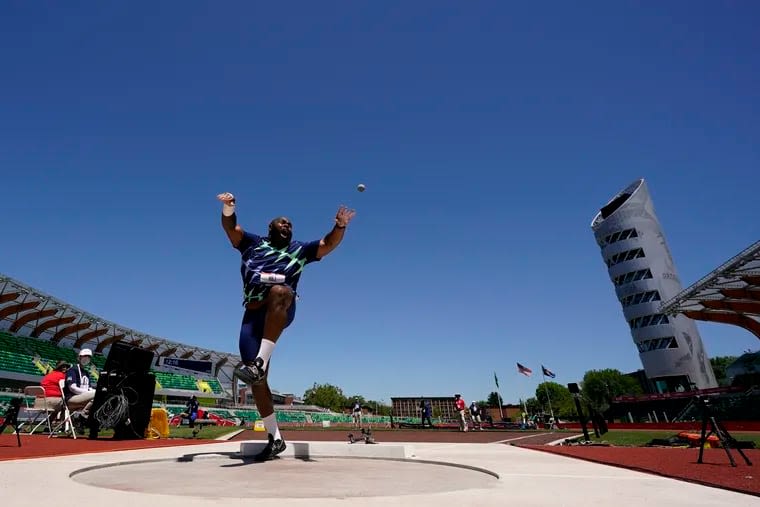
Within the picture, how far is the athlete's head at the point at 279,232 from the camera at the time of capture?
5.79 m

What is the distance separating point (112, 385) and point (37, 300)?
42.8 meters

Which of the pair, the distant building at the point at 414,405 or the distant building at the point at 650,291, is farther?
the distant building at the point at 414,405

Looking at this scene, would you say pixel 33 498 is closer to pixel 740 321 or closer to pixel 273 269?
pixel 273 269

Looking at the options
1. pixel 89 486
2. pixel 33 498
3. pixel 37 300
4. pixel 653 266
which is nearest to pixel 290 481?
pixel 89 486

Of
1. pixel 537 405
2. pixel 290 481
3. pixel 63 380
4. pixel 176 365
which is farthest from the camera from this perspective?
pixel 537 405

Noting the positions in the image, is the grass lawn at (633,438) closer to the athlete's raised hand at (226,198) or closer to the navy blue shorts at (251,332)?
the navy blue shorts at (251,332)

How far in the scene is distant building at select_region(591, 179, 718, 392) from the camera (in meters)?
64.8

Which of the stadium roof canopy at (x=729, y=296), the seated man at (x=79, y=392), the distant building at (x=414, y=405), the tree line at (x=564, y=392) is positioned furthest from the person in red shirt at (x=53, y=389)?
the distant building at (x=414, y=405)

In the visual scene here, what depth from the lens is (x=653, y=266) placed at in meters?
67.6

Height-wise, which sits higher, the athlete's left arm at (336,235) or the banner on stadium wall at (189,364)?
the banner on stadium wall at (189,364)

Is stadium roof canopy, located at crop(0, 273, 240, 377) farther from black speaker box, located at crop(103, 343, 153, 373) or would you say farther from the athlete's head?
the athlete's head

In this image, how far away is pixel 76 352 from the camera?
54875mm

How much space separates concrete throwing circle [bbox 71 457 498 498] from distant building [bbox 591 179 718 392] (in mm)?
72233

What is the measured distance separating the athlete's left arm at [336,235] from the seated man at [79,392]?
6.76m
